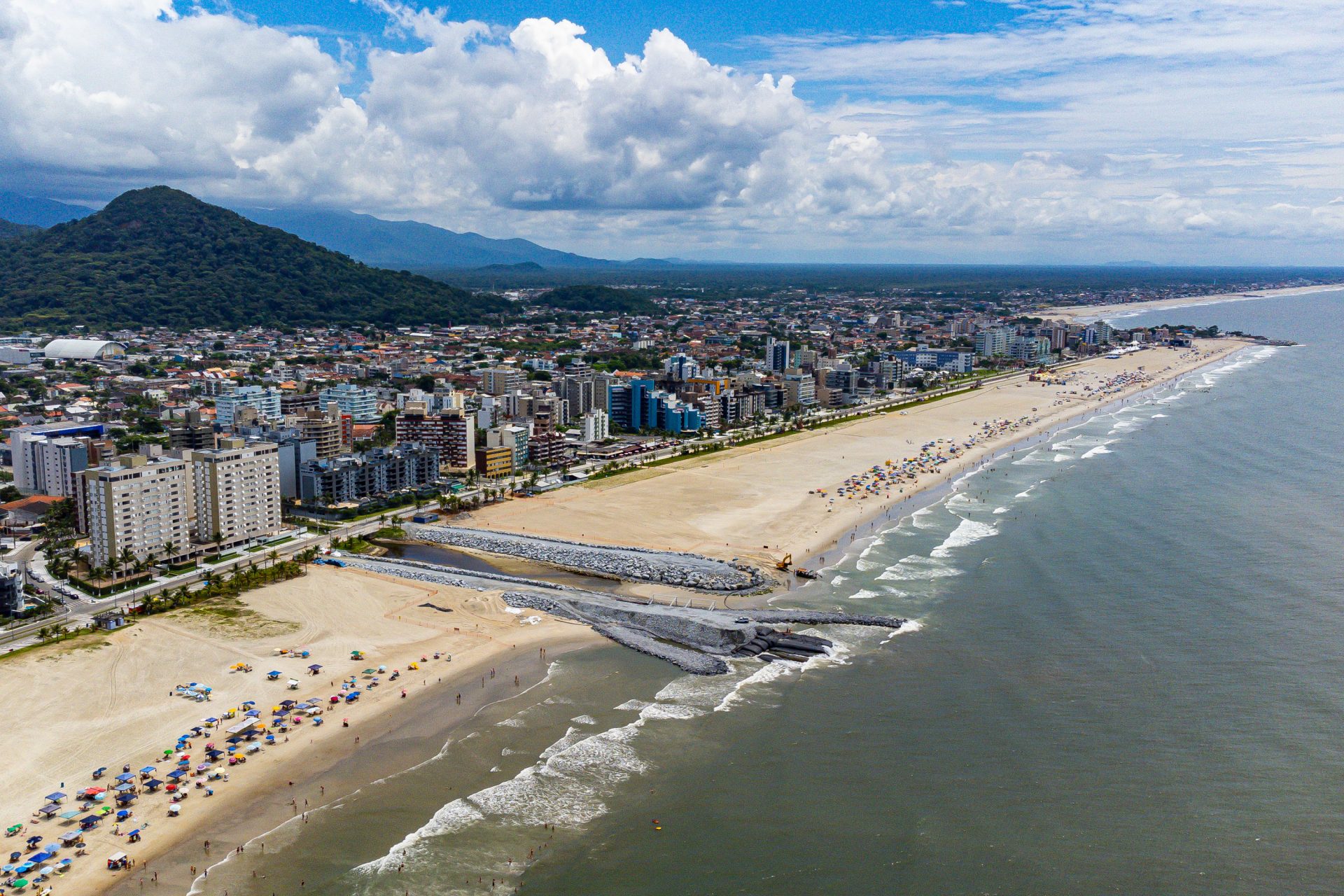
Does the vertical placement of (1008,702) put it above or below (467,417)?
below

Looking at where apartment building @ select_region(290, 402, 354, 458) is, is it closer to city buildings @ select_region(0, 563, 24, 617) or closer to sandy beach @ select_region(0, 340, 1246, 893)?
sandy beach @ select_region(0, 340, 1246, 893)

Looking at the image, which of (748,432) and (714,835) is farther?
(748,432)

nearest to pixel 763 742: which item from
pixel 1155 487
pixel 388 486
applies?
pixel 388 486

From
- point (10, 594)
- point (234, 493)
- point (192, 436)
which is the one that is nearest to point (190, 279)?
point (192, 436)

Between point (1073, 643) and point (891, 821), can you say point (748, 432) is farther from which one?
point (891, 821)

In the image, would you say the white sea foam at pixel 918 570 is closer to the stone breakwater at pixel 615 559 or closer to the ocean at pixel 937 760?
the ocean at pixel 937 760

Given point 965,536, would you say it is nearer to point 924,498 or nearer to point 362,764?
point 924,498

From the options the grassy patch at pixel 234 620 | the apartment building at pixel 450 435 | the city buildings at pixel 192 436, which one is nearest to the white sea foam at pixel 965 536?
the grassy patch at pixel 234 620
